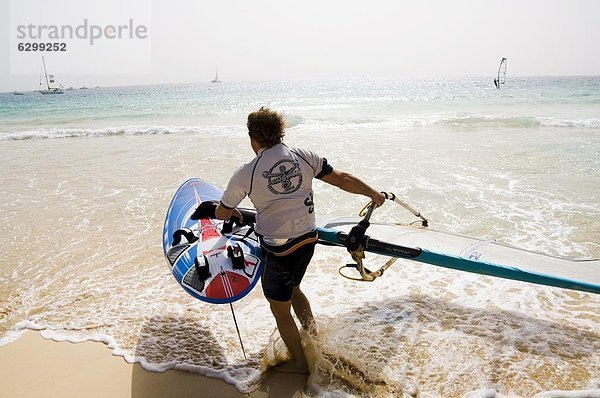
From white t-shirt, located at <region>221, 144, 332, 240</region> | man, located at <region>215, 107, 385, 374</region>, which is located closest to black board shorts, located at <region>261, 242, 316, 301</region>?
man, located at <region>215, 107, 385, 374</region>

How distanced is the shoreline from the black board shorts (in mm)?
814

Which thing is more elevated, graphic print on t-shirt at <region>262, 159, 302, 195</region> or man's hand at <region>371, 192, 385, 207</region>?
graphic print on t-shirt at <region>262, 159, 302, 195</region>

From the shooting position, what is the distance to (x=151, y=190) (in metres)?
8.89

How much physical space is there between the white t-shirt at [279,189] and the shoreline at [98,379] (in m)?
1.25

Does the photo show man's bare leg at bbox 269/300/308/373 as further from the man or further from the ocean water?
the ocean water

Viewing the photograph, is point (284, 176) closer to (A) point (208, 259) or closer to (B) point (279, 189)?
(B) point (279, 189)

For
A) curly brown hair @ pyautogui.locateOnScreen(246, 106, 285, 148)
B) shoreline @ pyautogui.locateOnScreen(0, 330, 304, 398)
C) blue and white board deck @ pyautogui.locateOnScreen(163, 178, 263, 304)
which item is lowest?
shoreline @ pyautogui.locateOnScreen(0, 330, 304, 398)

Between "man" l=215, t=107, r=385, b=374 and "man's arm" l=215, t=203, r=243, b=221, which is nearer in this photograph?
"man" l=215, t=107, r=385, b=374

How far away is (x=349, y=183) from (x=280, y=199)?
0.62m

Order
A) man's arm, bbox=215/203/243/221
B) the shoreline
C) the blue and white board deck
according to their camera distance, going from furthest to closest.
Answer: the blue and white board deck < the shoreline < man's arm, bbox=215/203/243/221

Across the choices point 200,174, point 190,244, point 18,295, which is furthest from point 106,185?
point 190,244

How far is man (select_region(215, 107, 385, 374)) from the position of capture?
2662 mm

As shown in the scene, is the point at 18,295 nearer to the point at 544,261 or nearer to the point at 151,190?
the point at 151,190

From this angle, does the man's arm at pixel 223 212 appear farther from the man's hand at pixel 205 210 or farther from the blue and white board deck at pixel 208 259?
the blue and white board deck at pixel 208 259
